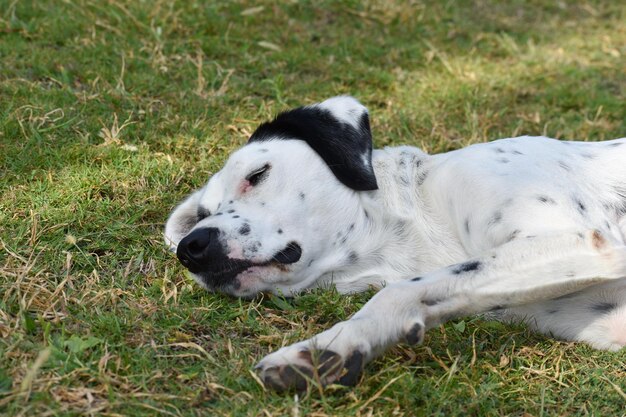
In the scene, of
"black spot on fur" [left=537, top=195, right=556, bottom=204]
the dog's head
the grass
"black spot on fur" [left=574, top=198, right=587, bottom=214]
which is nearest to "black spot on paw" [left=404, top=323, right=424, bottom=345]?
the grass

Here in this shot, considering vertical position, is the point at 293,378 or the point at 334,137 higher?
the point at 334,137

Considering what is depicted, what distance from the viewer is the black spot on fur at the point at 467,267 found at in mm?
3754

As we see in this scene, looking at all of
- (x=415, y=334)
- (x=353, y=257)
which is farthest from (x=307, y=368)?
(x=353, y=257)

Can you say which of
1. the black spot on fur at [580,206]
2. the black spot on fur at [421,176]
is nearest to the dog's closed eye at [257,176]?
the black spot on fur at [421,176]

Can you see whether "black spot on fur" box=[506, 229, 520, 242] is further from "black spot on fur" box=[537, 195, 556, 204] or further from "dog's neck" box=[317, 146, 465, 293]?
"dog's neck" box=[317, 146, 465, 293]

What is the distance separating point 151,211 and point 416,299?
6.26ft

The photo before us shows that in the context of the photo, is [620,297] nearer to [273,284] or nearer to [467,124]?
[273,284]

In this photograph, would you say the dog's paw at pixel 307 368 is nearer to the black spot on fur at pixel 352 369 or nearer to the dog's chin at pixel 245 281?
the black spot on fur at pixel 352 369

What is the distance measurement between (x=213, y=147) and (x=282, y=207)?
162 centimetres

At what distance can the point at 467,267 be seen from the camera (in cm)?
377

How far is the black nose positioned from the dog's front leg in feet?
2.52

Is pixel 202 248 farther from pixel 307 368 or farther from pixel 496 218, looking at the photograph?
pixel 496 218

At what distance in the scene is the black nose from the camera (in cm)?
Result: 396

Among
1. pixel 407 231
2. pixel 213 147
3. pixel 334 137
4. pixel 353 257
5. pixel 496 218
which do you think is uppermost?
pixel 334 137
